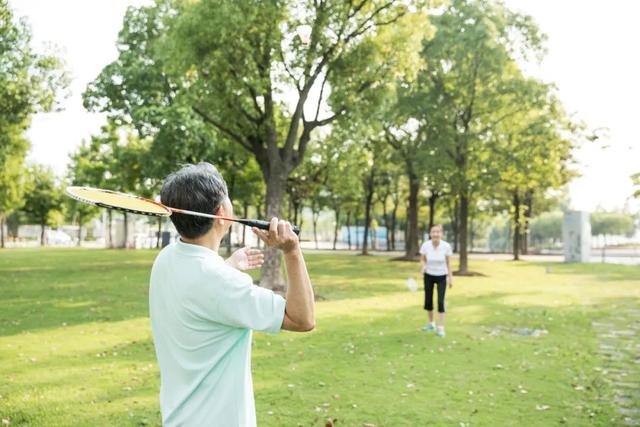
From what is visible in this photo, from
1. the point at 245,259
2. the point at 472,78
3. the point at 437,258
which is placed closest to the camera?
the point at 245,259

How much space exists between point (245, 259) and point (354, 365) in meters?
6.80

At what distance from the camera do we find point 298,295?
2.43 meters

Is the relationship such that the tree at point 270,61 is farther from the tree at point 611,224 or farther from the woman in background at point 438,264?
the tree at point 611,224

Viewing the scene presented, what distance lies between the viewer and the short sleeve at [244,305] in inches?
92.7

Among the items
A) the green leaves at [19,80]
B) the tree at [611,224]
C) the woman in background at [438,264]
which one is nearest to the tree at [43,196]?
the green leaves at [19,80]

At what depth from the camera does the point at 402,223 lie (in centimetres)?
7856

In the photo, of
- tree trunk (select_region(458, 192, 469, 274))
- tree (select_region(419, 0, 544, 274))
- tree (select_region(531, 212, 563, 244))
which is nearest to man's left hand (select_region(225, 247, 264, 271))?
tree (select_region(419, 0, 544, 274))

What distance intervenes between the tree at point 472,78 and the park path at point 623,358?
1457 centimetres

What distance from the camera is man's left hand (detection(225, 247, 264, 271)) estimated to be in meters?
3.32

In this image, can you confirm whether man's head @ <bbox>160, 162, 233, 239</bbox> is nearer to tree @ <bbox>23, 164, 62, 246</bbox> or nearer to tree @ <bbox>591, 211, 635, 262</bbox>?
tree @ <bbox>23, 164, 62, 246</bbox>

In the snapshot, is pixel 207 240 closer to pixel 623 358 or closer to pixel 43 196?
pixel 623 358

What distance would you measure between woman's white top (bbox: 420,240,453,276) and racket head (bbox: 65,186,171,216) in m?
10.2

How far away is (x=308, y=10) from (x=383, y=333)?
34.0ft

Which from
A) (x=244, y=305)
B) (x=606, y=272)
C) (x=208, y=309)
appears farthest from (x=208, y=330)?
(x=606, y=272)
